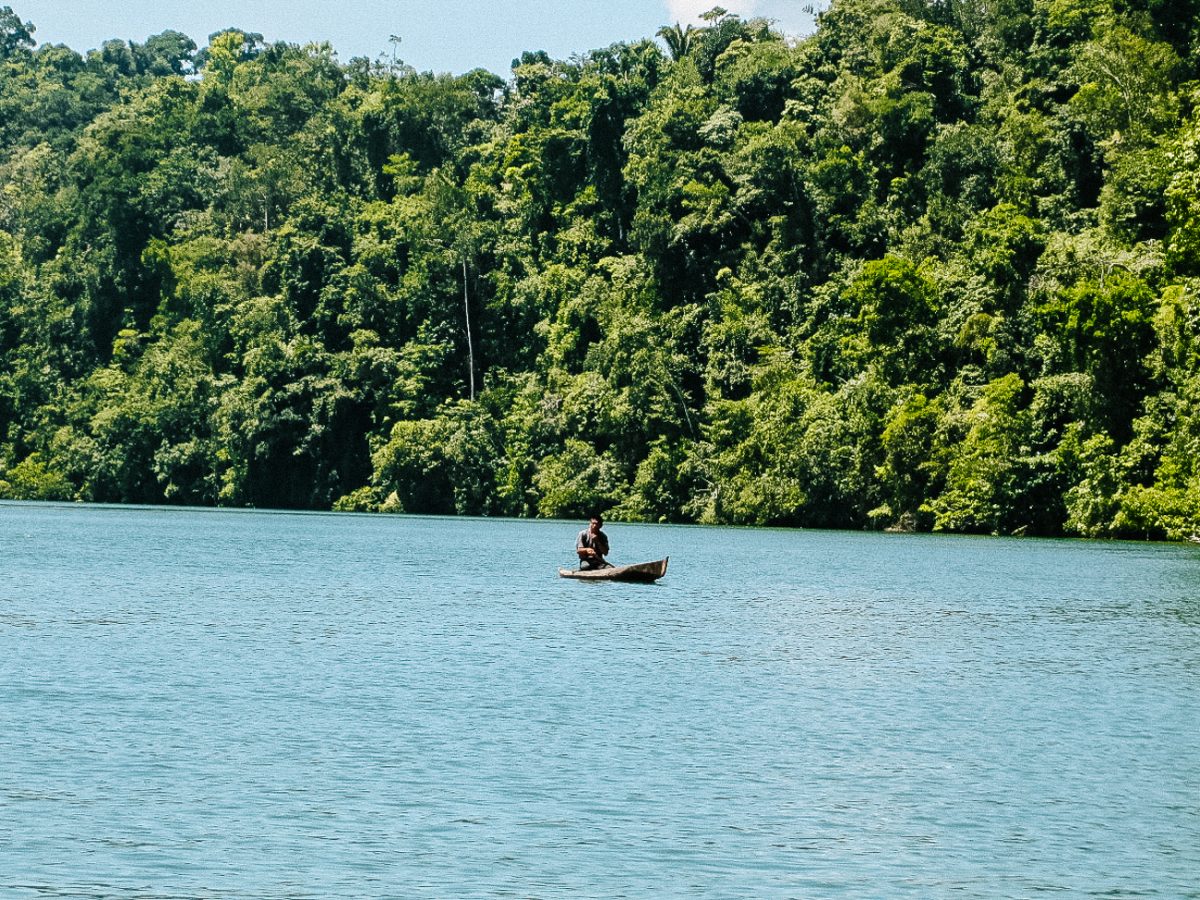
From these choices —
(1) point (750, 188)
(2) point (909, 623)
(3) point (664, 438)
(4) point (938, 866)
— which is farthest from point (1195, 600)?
(1) point (750, 188)

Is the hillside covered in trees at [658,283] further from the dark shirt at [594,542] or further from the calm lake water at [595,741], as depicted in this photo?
the calm lake water at [595,741]

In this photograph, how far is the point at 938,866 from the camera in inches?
578

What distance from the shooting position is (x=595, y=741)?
801 inches

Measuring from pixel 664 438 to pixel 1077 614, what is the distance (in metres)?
51.3

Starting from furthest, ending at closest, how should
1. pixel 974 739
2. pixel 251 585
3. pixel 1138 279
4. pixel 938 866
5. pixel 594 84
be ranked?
1. pixel 594 84
2. pixel 1138 279
3. pixel 251 585
4. pixel 974 739
5. pixel 938 866

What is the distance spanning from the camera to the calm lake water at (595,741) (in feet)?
47.4

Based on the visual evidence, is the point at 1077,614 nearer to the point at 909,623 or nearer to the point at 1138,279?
the point at 909,623

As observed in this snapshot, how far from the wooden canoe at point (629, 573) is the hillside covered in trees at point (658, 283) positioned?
24392mm

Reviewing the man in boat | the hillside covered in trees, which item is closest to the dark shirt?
the man in boat

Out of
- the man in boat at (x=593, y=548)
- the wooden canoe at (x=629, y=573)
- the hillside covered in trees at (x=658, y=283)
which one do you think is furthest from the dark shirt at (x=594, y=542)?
the hillside covered in trees at (x=658, y=283)

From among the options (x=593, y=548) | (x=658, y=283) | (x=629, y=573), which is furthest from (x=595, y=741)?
(x=658, y=283)

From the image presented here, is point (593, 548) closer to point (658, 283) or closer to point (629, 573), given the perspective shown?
point (629, 573)

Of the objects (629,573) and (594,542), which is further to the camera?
(594,542)

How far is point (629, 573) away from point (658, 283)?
2083 inches
